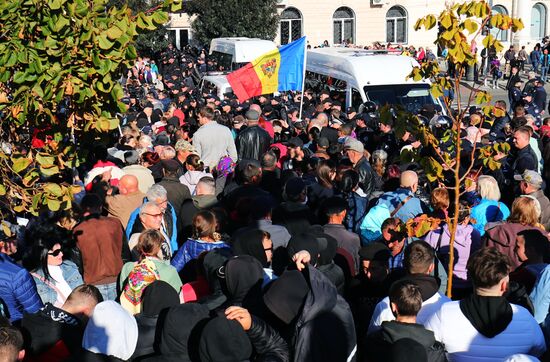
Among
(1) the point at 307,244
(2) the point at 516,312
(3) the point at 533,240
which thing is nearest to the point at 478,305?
(2) the point at 516,312

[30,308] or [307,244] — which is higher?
[307,244]

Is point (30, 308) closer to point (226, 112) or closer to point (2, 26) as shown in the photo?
point (2, 26)

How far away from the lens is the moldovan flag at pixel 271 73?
13.8 meters

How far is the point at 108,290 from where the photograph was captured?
7.06 meters

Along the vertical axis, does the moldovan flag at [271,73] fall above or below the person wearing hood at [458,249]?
above

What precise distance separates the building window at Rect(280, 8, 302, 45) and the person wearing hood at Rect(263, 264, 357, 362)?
39.3 metres

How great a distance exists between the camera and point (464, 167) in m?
10.2

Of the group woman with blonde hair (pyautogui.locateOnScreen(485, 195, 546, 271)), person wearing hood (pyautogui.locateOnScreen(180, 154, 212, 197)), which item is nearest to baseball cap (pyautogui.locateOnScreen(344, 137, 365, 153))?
person wearing hood (pyautogui.locateOnScreen(180, 154, 212, 197))

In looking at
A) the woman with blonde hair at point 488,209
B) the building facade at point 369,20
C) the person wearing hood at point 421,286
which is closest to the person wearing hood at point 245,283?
the person wearing hood at point 421,286

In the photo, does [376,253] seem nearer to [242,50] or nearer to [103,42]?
[103,42]

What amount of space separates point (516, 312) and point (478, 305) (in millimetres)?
265

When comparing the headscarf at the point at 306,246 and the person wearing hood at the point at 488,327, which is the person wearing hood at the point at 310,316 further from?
the headscarf at the point at 306,246

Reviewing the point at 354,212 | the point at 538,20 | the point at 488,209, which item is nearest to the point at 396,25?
the point at 538,20

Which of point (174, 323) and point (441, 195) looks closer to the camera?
point (174, 323)
